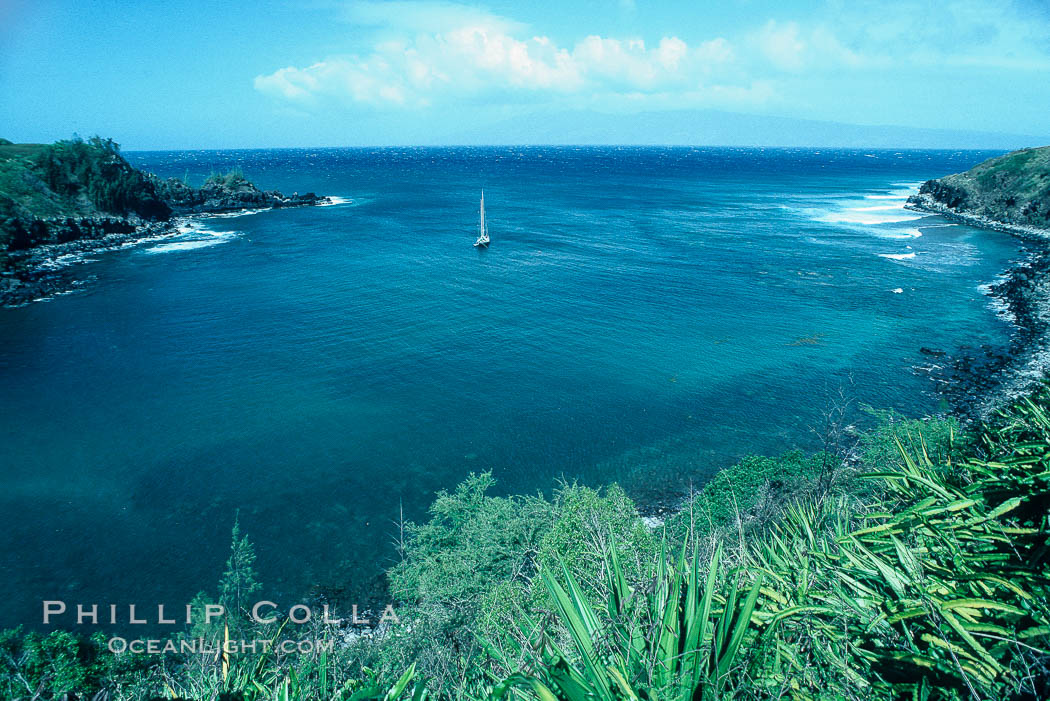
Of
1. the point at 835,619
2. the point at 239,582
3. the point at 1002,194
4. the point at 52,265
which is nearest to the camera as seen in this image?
the point at 835,619

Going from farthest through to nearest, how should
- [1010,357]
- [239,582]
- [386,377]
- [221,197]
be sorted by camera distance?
[221,197] < [1010,357] < [386,377] < [239,582]

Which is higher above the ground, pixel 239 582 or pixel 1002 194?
pixel 1002 194

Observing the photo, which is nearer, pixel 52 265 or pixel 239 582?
pixel 239 582

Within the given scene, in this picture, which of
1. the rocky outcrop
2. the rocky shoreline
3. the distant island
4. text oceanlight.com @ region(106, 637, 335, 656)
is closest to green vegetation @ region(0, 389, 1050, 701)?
text oceanlight.com @ region(106, 637, 335, 656)

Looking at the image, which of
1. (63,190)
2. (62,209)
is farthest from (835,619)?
(63,190)

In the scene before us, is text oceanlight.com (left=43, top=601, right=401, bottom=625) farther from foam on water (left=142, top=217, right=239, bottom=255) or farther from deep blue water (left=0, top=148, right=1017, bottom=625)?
foam on water (left=142, top=217, right=239, bottom=255)

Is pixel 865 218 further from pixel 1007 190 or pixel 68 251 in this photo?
pixel 68 251

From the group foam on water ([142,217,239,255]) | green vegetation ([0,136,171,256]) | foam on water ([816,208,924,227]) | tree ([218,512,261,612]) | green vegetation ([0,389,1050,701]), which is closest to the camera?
green vegetation ([0,389,1050,701])
